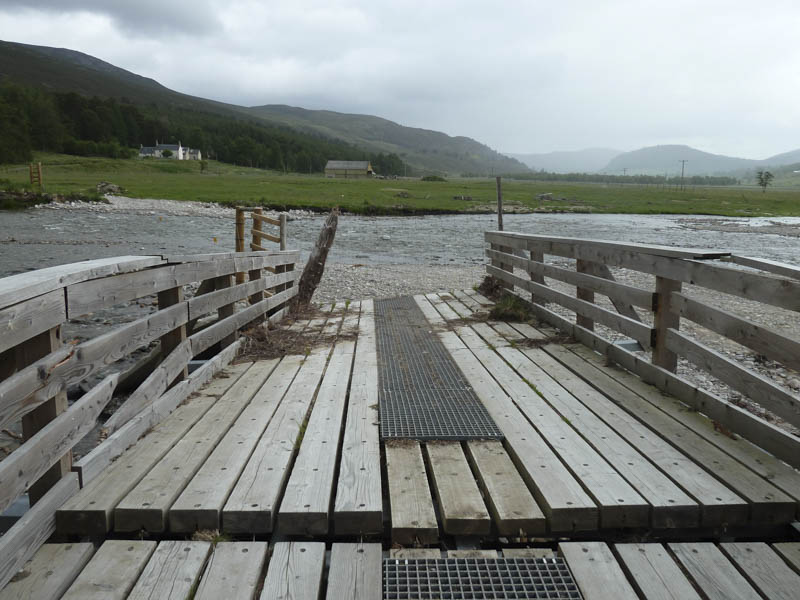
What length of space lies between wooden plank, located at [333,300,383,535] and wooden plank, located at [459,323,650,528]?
3.60 ft

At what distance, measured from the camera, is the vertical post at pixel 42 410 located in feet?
9.17

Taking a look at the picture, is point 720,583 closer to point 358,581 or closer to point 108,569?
point 358,581

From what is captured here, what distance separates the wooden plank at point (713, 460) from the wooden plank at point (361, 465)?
1857mm

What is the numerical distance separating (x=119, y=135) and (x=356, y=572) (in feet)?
497

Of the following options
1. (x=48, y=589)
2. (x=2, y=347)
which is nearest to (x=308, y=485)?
(x=48, y=589)

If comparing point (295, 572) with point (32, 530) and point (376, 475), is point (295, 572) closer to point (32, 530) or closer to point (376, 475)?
point (376, 475)

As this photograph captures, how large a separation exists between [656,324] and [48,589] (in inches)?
177

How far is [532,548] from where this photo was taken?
2.75m

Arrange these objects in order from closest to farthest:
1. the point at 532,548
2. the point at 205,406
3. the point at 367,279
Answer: the point at 532,548, the point at 205,406, the point at 367,279

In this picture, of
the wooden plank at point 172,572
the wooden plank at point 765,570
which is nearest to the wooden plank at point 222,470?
the wooden plank at point 172,572

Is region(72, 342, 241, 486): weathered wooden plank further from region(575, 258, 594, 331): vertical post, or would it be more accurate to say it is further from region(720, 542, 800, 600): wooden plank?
region(575, 258, 594, 331): vertical post

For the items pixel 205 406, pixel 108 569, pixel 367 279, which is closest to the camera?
pixel 108 569

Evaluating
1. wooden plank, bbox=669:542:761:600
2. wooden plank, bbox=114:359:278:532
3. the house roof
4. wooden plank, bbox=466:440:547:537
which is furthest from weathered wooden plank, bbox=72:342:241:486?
the house roof

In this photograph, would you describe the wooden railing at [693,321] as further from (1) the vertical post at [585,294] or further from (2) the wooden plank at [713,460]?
(2) the wooden plank at [713,460]
